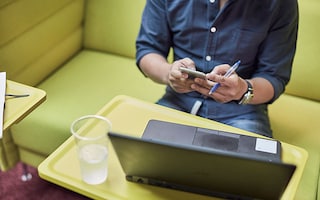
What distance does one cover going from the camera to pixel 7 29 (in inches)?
59.9

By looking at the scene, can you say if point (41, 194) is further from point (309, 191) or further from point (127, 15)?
point (309, 191)

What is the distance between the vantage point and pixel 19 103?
1.09 meters

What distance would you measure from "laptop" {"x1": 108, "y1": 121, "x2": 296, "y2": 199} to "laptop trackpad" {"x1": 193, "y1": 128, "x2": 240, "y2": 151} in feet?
0.37

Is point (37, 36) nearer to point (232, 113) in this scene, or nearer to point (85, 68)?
point (85, 68)

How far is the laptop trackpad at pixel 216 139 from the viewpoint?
0.99m

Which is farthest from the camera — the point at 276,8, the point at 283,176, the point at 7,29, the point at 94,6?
the point at 94,6

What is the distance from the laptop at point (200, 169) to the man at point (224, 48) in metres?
0.37

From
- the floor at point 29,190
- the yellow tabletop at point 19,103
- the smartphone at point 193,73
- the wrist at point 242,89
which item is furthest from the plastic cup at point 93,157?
the floor at point 29,190

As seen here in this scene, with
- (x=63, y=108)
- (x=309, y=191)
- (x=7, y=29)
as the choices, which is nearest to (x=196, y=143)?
(x=309, y=191)

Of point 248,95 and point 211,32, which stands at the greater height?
point 211,32

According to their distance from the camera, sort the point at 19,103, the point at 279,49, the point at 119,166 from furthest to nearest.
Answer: the point at 279,49
the point at 19,103
the point at 119,166

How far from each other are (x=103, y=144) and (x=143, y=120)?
0.20 metres

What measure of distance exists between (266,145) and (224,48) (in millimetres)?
424

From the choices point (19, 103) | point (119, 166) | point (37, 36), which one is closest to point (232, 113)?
point (119, 166)
